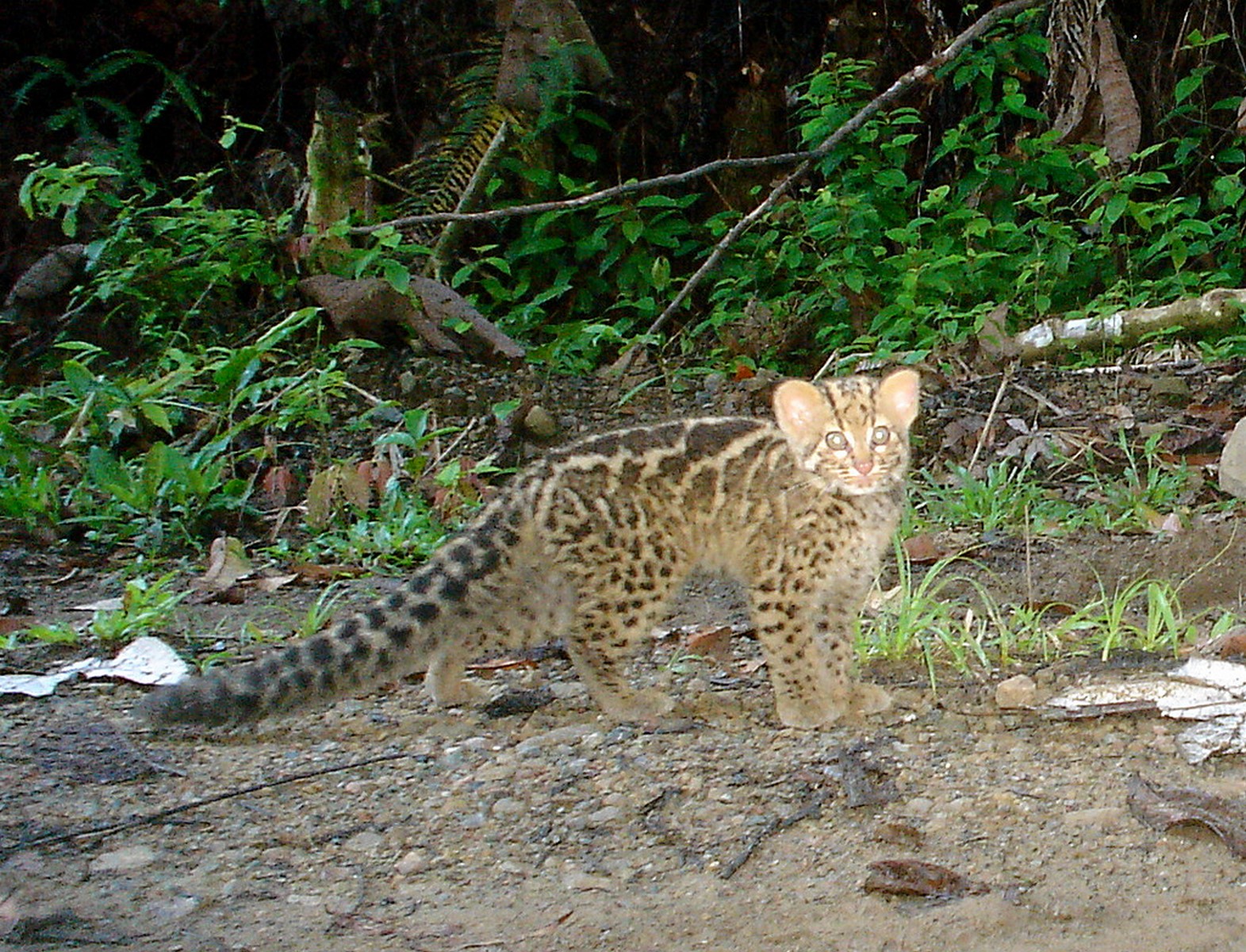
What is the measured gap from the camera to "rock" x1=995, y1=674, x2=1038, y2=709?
4.52m

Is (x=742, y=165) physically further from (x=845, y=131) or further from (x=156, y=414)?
(x=156, y=414)

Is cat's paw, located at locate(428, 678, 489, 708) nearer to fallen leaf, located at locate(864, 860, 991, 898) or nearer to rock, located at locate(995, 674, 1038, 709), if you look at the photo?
rock, located at locate(995, 674, 1038, 709)

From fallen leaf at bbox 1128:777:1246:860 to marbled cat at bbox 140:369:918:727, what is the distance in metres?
1.07

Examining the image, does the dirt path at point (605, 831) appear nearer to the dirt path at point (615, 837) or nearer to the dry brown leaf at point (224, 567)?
the dirt path at point (615, 837)

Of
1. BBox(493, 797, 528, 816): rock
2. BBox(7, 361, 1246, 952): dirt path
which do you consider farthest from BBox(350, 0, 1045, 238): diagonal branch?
BBox(493, 797, 528, 816): rock

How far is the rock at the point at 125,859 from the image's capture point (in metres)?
3.55

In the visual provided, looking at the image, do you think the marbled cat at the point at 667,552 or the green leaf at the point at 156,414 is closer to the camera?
the marbled cat at the point at 667,552

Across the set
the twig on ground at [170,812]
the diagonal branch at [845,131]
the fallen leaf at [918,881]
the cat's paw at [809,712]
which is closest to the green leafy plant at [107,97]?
the diagonal branch at [845,131]

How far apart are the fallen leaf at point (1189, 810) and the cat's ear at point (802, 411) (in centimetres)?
153

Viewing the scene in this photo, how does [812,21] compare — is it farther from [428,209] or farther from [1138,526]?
[1138,526]

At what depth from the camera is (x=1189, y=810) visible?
3.59 metres

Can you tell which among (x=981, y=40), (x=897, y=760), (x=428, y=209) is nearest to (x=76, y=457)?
(x=428, y=209)

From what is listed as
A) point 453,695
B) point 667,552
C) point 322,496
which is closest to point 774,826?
point 667,552

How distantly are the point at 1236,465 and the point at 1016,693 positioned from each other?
8.73 ft
